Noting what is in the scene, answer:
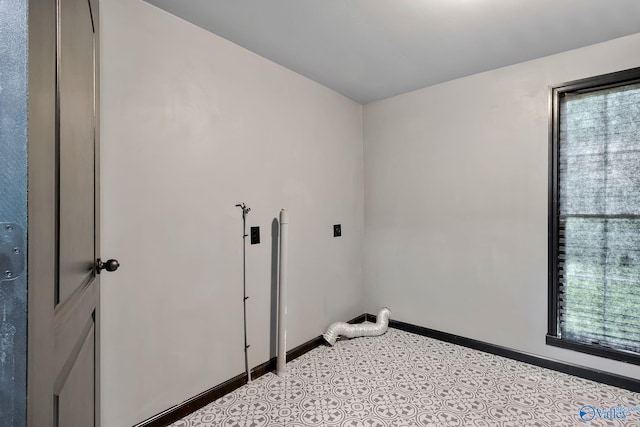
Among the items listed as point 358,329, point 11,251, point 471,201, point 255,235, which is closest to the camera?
point 11,251

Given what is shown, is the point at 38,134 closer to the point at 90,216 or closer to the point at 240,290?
the point at 90,216

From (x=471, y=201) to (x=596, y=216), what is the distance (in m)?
0.79

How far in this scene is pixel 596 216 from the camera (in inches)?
84.3

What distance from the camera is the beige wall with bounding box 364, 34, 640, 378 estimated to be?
2311 millimetres

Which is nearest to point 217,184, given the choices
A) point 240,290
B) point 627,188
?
point 240,290

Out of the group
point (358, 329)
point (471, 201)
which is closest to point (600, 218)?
point (471, 201)

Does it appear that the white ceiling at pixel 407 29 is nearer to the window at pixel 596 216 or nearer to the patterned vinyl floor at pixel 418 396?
the window at pixel 596 216

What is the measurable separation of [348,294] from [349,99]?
1920 millimetres

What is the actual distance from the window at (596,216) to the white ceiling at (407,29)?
41 cm

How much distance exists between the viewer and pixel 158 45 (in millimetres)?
1707

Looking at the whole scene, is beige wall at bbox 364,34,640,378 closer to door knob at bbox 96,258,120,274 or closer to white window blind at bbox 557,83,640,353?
white window blind at bbox 557,83,640,353

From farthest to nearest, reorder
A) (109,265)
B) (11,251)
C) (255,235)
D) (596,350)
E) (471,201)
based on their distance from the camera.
Result: (471,201), (255,235), (596,350), (109,265), (11,251)

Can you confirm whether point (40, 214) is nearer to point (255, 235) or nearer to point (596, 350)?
point (255, 235)

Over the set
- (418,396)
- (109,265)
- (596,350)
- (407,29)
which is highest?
(407,29)
